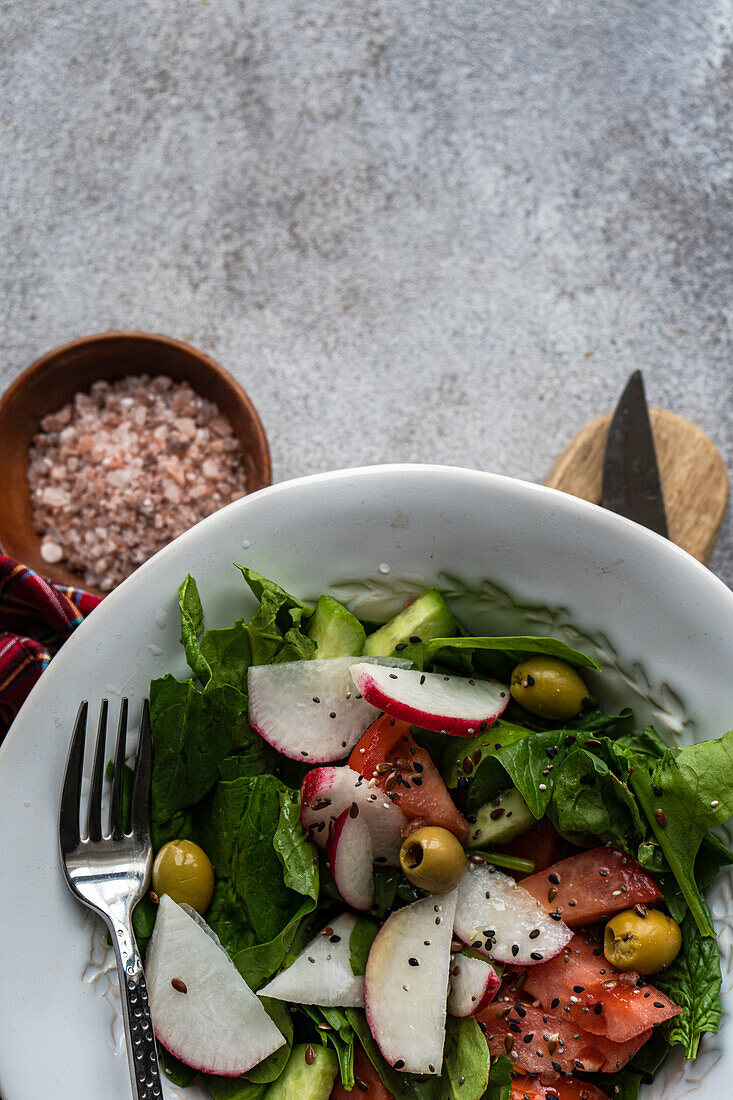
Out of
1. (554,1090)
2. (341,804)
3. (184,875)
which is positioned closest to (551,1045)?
(554,1090)

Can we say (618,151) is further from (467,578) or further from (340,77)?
(467,578)

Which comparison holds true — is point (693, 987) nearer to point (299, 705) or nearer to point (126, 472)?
point (299, 705)

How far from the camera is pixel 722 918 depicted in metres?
1.09

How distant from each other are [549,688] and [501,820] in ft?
0.58

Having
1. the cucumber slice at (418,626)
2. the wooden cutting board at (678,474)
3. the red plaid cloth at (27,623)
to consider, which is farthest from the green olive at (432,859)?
the wooden cutting board at (678,474)

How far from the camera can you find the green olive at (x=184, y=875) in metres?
1.09

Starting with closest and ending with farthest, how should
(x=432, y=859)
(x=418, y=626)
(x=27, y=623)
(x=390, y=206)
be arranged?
(x=432, y=859), (x=418, y=626), (x=27, y=623), (x=390, y=206)

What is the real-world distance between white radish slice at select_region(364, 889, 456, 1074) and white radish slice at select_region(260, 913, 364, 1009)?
0.9 inches

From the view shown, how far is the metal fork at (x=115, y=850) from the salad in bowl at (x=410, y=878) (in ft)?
0.07

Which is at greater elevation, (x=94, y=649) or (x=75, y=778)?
(x=94, y=649)

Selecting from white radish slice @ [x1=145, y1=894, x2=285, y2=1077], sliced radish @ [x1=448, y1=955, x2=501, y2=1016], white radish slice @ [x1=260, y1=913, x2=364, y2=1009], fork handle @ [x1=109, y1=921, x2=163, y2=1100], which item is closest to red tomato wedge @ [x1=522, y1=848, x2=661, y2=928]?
sliced radish @ [x1=448, y1=955, x2=501, y2=1016]

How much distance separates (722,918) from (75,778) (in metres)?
0.83

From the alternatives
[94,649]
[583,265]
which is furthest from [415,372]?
[94,649]

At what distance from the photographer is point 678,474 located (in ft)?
5.33
